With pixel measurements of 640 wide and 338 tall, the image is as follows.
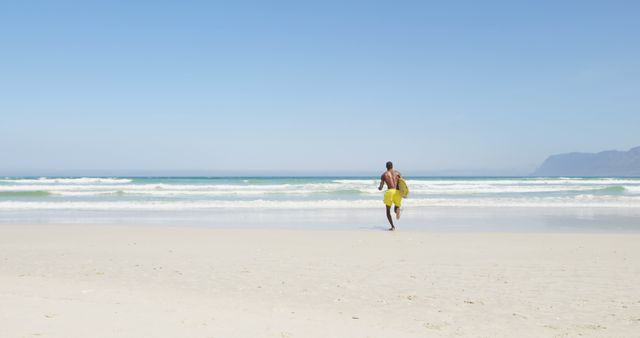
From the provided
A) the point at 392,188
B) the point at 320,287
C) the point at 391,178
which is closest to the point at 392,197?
the point at 392,188

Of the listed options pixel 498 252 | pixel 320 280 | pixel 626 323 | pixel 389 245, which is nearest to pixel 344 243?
pixel 389 245

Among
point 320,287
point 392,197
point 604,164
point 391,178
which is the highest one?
point 604,164

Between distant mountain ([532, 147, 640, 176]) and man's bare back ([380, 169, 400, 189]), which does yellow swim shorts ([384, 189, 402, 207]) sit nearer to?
man's bare back ([380, 169, 400, 189])

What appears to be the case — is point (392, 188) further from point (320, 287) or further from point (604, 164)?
point (604, 164)

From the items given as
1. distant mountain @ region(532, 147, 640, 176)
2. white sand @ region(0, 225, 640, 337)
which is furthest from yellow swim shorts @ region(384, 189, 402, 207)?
distant mountain @ region(532, 147, 640, 176)

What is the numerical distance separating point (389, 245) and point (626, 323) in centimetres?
540

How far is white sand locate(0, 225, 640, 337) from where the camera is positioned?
457 centimetres

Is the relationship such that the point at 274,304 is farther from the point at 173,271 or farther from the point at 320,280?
the point at 173,271

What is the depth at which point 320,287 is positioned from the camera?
6.23 metres

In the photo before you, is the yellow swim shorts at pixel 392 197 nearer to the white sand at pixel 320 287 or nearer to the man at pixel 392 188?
the man at pixel 392 188

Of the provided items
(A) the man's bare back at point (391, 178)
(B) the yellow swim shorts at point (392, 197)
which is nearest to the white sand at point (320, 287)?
(B) the yellow swim shorts at point (392, 197)

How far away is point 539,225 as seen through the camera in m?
14.4

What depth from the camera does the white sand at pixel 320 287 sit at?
4.57 metres

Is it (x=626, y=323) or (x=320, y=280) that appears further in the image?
(x=320, y=280)
